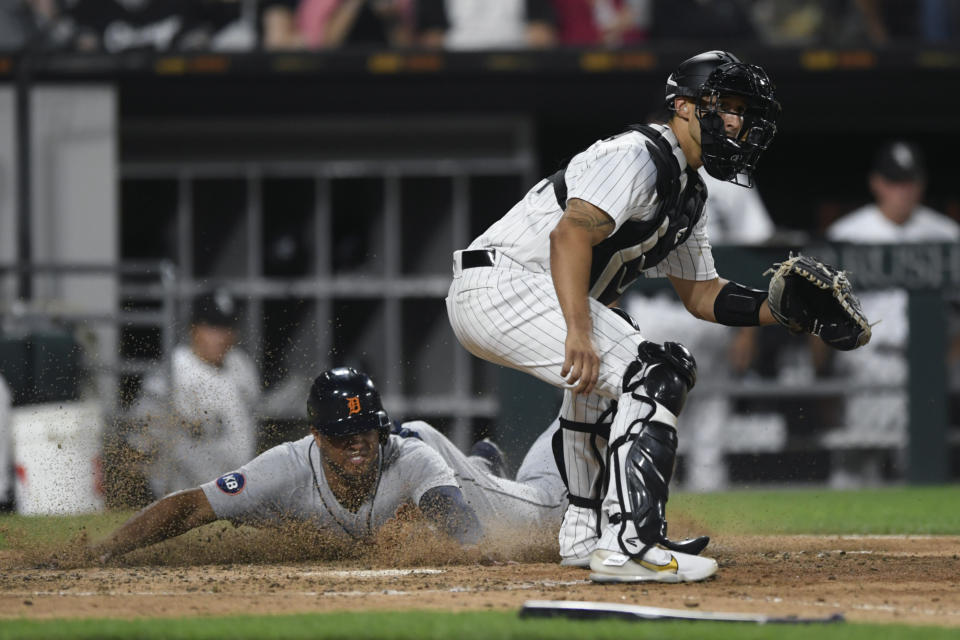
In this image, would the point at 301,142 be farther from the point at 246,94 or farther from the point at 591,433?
the point at 591,433

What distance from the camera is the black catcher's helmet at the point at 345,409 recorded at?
16.8ft

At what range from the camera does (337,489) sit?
5246 millimetres

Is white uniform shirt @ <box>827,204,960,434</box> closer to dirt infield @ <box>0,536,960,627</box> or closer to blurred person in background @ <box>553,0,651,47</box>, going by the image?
blurred person in background @ <box>553,0,651,47</box>

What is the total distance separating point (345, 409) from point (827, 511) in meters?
3.54

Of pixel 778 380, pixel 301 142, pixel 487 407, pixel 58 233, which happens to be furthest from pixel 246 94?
pixel 778 380

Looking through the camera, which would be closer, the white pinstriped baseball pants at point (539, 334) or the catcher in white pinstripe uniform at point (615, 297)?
the catcher in white pinstripe uniform at point (615, 297)

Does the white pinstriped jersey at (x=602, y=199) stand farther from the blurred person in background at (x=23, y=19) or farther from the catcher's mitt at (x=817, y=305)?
the blurred person in background at (x=23, y=19)

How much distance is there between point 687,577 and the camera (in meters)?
4.35

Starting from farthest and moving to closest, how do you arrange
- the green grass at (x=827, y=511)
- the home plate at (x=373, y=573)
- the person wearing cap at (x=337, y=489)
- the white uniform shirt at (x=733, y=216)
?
1. the white uniform shirt at (x=733, y=216)
2. the green grass at (x=827, y=511)
3. the person wearing cap at (x=337, y=489)
4. the home plate at (x=373, y=573)

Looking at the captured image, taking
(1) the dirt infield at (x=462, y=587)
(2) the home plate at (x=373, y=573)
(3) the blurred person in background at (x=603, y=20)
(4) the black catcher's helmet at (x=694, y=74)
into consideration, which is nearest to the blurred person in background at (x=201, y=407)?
(1) the dirt infield at (x=462, y=587)

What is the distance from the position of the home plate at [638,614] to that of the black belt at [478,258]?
1.36 metres

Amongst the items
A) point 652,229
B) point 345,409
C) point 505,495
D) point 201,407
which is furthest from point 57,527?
point 652,229

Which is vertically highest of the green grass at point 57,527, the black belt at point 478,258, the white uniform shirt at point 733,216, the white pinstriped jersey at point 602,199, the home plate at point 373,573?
the white uniform shirt at point 733,216

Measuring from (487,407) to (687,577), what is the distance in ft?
24.3
